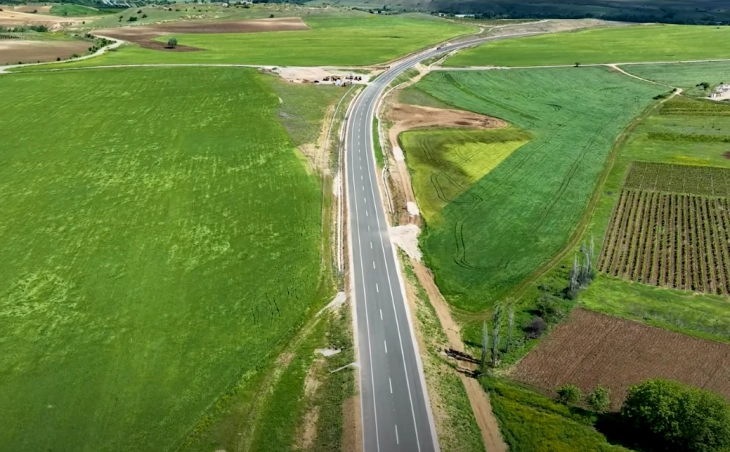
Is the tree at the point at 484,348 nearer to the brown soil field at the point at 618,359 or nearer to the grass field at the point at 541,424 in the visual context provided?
the grass field at the point at 541,424

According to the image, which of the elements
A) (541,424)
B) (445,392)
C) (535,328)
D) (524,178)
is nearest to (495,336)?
(445,392)

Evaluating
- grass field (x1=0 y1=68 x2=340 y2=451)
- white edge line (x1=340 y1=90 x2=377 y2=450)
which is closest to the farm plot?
white edge line (x1=340 y1=90 x2=377 y2=450)

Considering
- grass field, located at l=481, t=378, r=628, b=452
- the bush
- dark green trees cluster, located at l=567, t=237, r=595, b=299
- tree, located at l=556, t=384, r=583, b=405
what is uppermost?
dark green trees cluster, located at l=567, t=237, r=595, b=299

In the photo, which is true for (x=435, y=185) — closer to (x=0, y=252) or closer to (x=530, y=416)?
(x=530, y=416)

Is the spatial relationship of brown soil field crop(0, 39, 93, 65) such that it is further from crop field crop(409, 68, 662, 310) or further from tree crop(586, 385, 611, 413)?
tree crop(586, 385, 611, 413)

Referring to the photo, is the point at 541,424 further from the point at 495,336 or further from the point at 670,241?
the point at 670,241

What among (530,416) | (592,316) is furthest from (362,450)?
(592,316)
